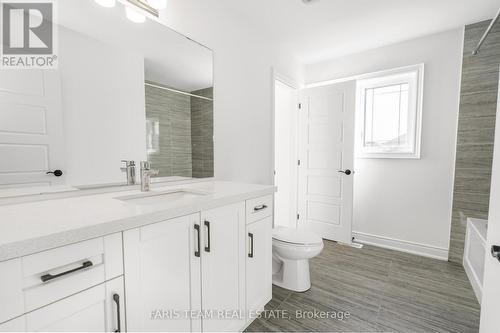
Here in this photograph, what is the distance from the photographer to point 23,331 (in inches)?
25.5

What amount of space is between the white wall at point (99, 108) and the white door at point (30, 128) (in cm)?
5

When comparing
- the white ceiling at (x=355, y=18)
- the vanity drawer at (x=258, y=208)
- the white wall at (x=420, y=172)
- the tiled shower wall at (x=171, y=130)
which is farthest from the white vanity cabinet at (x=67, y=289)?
the white wall at (x=420, y=172)

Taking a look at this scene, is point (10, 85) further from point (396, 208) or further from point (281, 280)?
point (396, 208)

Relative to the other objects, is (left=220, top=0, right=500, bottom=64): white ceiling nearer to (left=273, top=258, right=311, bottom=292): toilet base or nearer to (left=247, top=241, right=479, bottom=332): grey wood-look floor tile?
(left=273, top=258, right=311, bottom=292): toilet base

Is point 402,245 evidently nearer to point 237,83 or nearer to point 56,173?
point 237,83

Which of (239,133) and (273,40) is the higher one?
(273,40)

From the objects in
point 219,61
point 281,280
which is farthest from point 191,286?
point 219,61

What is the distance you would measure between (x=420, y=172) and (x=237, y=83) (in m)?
2.19

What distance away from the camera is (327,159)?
3.03 meters

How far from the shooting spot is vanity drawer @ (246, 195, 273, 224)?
147cm

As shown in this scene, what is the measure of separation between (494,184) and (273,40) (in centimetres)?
229

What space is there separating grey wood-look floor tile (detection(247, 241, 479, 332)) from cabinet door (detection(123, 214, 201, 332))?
2.28 ft

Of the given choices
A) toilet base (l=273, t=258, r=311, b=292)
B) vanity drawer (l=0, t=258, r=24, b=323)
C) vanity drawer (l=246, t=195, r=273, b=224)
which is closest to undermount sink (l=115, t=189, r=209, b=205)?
vanity drawer (l=246, t=195, r=273, b=224)

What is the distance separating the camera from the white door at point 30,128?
1059 mm
